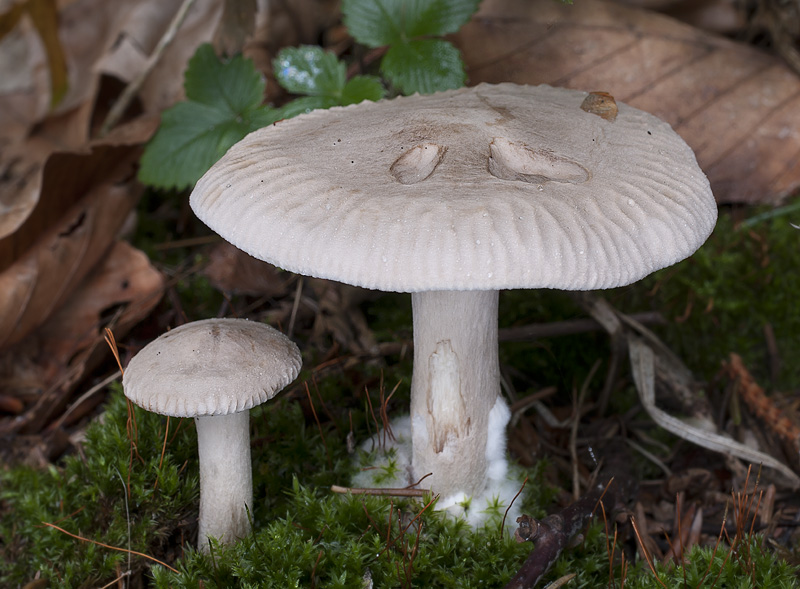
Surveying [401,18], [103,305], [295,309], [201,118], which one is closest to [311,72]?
[401,18]

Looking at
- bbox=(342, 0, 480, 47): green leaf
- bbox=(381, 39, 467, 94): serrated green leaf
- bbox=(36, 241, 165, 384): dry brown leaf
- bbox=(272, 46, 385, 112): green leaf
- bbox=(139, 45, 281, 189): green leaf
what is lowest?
bbox=(36, 241, 165, 384): dry brown leaf

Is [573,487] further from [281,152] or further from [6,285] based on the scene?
[6,285]

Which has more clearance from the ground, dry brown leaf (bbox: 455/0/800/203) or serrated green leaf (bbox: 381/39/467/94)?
serrated green leaf (bbox: 381/39/467/94)

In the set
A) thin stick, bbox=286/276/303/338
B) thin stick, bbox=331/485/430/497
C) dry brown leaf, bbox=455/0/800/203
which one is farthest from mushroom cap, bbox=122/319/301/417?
dry brown leaf, bbox=455/0/800/203

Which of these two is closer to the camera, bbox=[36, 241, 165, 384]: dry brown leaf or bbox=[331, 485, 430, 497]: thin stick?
bbox=[331, 485, 430, 497]: thin stick

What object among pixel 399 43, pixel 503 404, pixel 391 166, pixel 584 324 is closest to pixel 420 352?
pixel 503 404

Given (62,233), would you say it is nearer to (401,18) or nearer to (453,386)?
(401,18)

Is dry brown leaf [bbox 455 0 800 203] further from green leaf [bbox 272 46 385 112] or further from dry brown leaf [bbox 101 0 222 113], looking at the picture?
dry brown leaf [bbox 101 0 222 113]

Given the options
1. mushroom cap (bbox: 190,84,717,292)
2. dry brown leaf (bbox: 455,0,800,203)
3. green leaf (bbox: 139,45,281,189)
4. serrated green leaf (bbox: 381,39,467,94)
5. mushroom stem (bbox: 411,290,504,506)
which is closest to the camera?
mushroom cap (bbox: 190,84,717,292)
